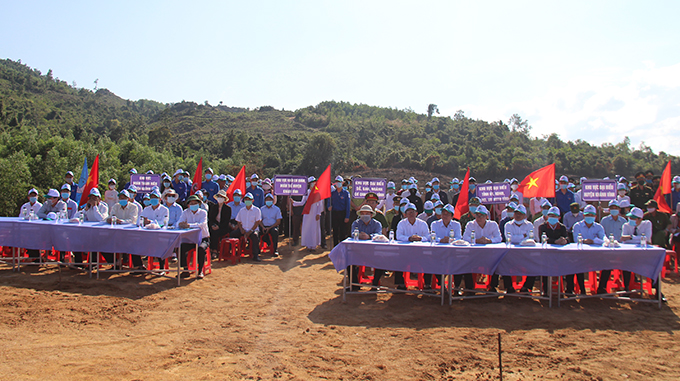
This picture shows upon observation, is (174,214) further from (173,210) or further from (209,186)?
(209,186)

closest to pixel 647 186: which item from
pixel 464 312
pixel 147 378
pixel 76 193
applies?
pixel 464 312

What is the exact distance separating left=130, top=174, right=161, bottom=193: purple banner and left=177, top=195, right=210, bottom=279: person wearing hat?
5235mm

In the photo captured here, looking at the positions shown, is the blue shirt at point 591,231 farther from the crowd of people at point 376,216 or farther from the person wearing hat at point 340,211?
the person wearing hat at point 340,211

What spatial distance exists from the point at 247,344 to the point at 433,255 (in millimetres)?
3319

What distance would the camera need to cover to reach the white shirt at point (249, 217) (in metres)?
11.1

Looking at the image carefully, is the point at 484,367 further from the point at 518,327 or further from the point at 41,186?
the point at 41,186

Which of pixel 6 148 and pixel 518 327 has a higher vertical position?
pixel 6 148

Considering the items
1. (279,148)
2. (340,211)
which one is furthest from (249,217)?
(279,148)

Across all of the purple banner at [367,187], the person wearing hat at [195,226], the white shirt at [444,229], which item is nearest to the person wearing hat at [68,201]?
the person wearing hat at [195,226]

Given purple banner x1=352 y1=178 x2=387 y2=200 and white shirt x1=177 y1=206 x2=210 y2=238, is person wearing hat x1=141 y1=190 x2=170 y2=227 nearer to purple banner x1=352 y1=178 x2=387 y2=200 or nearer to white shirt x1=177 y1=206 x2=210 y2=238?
white shirt x1=177 y1=206 x2=210 y2=238

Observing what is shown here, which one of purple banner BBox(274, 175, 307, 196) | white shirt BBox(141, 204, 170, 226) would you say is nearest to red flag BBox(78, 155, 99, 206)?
white shirt BBox(141, 204, 170, 226)

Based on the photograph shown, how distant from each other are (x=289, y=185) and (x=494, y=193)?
5928 millimetres

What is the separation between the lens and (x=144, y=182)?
14195mm

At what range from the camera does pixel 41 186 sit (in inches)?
761
